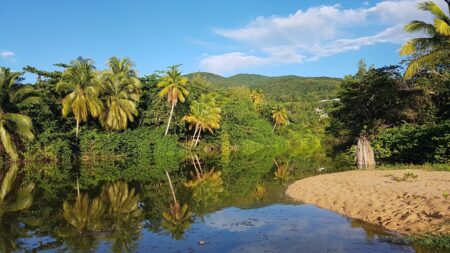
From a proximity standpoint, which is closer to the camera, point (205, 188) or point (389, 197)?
point (389, 197)

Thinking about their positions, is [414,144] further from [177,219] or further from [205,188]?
[177,219]

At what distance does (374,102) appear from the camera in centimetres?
2969

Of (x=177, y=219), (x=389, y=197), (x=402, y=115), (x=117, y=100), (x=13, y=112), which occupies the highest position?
(x=117, y=100)

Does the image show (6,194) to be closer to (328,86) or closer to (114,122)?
(114,122)

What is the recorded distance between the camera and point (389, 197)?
13531 mm

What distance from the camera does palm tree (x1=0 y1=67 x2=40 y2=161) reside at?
33875 millimetres

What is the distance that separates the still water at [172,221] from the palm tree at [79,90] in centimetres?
1725

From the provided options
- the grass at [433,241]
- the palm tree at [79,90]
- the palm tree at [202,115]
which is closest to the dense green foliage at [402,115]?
the grass at [433,241]

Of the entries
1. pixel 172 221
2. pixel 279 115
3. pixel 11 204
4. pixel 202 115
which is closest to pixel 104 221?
pixel 172 221

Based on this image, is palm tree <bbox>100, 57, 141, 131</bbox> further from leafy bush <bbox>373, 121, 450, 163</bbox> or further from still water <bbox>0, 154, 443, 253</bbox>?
leafy bush <bbox>373, 121, 450, 163</bbox>

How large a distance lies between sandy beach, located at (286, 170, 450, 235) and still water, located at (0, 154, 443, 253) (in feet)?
2.10

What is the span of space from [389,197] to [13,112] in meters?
35.2

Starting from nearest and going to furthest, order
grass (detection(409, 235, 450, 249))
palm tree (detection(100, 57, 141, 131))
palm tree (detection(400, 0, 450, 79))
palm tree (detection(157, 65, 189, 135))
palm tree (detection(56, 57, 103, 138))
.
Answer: grass (detection(409, 235, 450, 249))
palm tree (detection(400, 0, 450, 79))
palm tree (detection(56, 57, 103, 138))
palm tree (detection(100, 57, 141, 131))
palm tree (detection(157, 65, 189, 135))

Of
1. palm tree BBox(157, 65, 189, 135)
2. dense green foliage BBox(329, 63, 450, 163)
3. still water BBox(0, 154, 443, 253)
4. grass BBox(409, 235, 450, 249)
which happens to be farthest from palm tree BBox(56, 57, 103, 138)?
grass BBox(409, 235, 450, 249)
